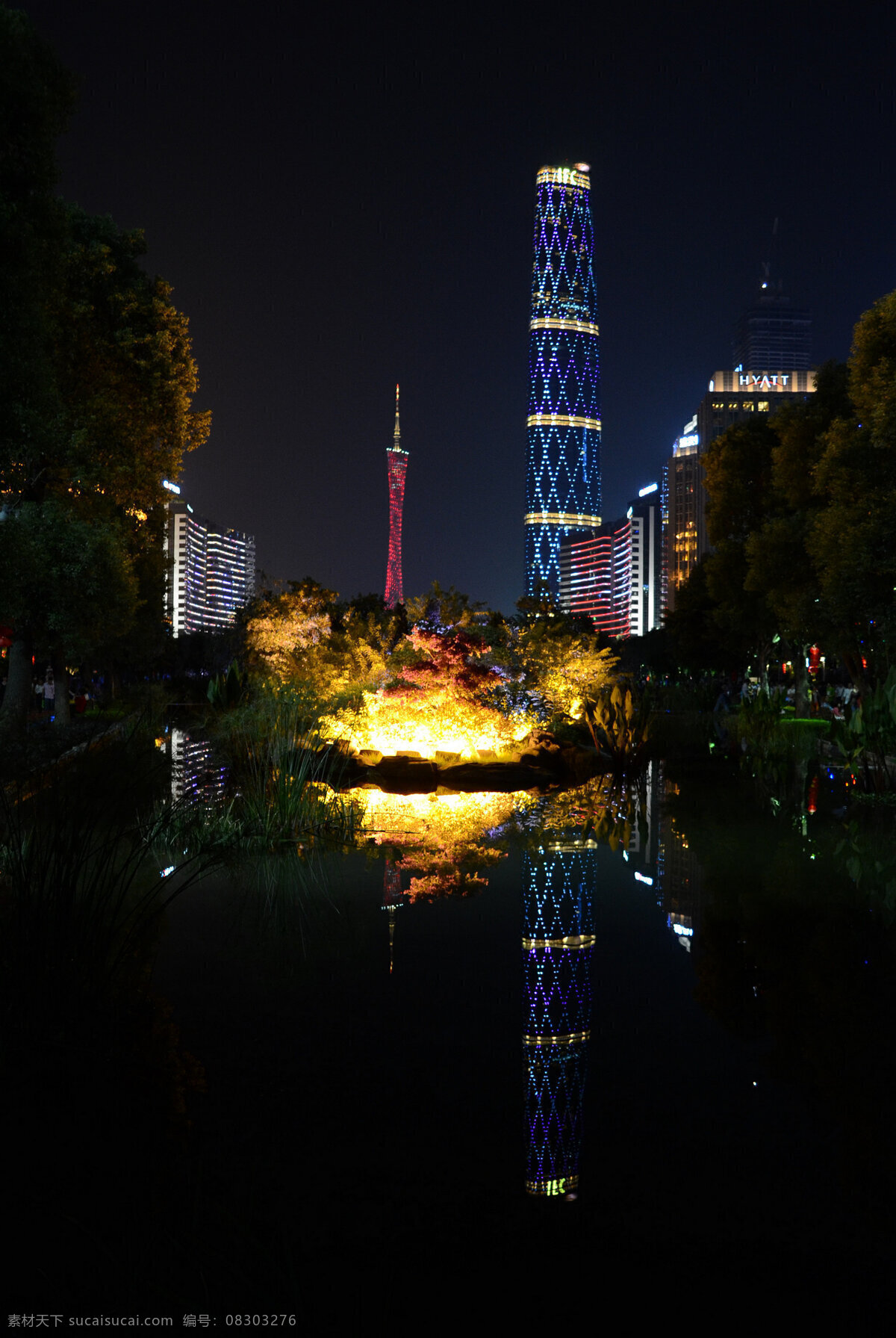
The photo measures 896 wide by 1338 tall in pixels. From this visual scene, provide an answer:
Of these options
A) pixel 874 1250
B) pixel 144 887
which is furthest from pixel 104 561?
pixel 874 1250

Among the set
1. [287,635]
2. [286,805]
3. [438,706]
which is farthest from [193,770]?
[287,635]

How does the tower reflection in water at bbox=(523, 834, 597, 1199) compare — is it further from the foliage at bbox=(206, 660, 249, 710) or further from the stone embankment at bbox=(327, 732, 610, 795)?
the foliage at bbox=(206, 660, 249, 710)

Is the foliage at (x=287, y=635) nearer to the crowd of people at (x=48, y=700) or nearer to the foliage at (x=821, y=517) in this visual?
the crowd of people at (x=48, y=700)

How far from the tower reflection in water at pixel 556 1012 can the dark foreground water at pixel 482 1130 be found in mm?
21

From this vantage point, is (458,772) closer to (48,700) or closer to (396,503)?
(48,700)

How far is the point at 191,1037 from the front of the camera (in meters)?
4.53

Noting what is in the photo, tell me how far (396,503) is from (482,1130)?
148 m

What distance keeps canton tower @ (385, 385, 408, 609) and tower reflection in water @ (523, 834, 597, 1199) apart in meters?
99.9

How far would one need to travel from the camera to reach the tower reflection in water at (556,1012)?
3518 mm

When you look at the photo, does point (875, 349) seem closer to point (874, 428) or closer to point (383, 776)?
point (874, 428)

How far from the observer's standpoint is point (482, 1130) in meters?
3.69

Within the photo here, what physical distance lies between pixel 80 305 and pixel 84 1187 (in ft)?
58.6

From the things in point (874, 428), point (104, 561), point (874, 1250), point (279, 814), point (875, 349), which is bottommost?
point (874, 1250)

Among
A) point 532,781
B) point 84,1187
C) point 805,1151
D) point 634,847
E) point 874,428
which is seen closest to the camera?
point 84,1187
